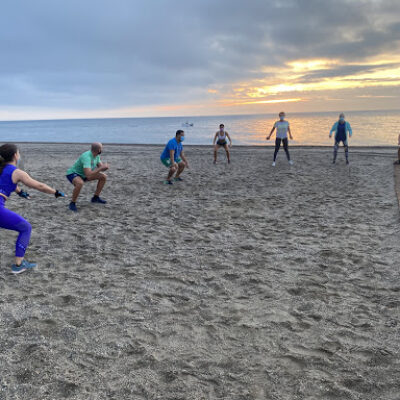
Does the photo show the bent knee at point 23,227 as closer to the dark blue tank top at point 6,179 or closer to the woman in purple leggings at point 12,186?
the woman in purple leggings at point 12,186

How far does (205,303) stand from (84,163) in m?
4.78

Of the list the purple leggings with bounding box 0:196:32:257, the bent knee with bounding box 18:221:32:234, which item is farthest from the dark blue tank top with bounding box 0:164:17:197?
the bent knee with bounding box 18:221:32:234

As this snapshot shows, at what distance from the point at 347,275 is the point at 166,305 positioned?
2500 millimetres

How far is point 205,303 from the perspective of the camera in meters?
3.71

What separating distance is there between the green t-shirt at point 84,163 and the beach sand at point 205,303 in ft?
2.95

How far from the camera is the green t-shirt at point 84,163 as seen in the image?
7.14 meters

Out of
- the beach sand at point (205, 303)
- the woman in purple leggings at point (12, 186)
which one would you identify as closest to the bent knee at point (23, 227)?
the woman in purple leggings at point (12, 186)

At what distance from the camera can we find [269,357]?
2854mm

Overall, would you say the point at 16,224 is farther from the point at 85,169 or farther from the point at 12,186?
the point at 85,169

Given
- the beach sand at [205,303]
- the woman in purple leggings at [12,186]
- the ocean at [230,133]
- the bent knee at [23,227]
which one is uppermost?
the ocean at [230,133]

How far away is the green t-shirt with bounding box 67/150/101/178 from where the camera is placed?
7144mm

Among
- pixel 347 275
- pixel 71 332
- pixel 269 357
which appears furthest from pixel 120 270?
pixel 347 275

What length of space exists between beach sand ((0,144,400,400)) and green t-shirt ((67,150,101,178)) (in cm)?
90

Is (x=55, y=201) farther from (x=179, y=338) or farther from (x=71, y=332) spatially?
(x=179, y=338)
